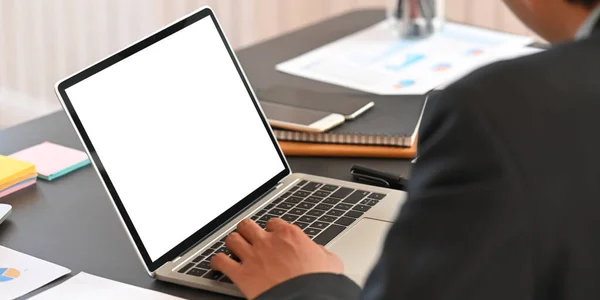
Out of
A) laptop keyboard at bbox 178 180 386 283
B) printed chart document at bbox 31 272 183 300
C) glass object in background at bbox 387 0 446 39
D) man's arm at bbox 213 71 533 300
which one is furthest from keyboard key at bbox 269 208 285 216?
glass object in background at bbox 387 0 446 39

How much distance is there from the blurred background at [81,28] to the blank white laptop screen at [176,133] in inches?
64.7

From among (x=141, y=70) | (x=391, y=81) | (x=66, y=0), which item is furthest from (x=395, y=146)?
(x=66, y=0)

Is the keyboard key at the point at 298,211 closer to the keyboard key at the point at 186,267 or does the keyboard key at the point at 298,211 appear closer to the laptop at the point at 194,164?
the laptop at the point at 194,164

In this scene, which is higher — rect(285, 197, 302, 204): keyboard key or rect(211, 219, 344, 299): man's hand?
rect(211, 219, 344, 299): man's hand

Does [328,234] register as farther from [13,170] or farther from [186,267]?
[13,170]

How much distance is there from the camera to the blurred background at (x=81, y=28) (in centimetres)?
301

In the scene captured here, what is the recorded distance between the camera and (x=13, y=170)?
4.33 feet

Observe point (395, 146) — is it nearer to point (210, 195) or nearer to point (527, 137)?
point (210, 195)

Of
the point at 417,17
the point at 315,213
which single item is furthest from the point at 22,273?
the point at 417,17

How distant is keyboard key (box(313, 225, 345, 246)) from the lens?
112 cm

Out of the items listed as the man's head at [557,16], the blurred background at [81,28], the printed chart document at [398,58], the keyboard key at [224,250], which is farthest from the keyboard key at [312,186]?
the blurred background at [81,28]

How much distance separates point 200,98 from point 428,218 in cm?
61

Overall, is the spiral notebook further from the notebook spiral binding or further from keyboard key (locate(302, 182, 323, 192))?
keyboard key (locate(302, 182, 323, 192))

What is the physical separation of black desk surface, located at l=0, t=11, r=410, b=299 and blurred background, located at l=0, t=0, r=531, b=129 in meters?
1.48
